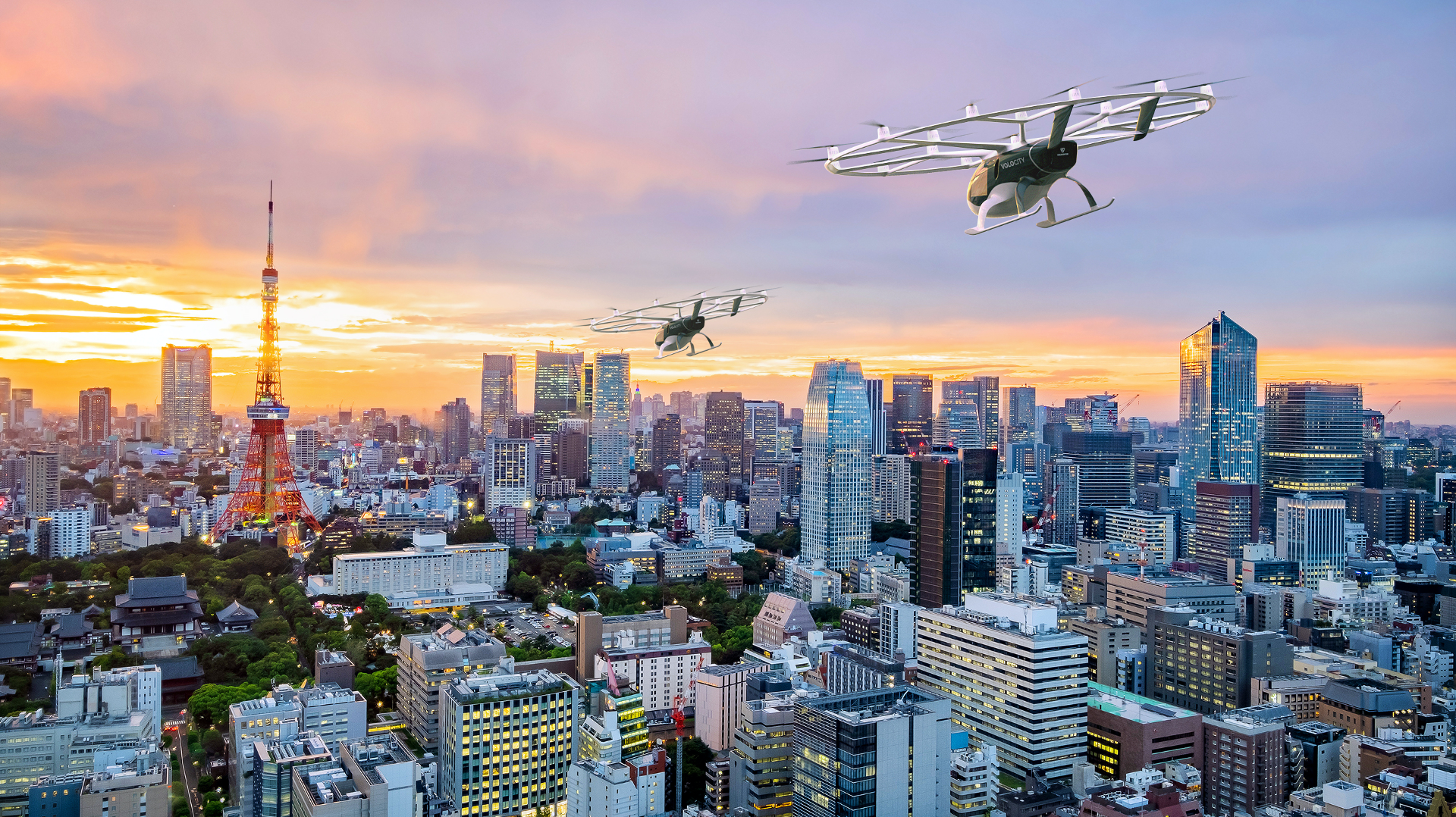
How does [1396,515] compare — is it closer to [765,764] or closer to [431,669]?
[765,764]

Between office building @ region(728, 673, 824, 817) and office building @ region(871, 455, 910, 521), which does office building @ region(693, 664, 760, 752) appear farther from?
office building @ region(871, 455, 910, 521)

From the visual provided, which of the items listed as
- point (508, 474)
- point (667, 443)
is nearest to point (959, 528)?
point (508, 474)

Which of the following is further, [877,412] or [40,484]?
[877,412]

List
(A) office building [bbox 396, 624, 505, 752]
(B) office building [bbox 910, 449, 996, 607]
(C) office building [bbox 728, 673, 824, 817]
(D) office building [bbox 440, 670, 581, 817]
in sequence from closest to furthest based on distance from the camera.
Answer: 1. (C) office building [bbox 728, 673, 824, 817]
2. (D) office building [bbox 440, 670, 581, 817]
3. (A) office building [bbox 396, 624, 505, 752]
4. (B) office building [bbox 910, 449, 996, 607]

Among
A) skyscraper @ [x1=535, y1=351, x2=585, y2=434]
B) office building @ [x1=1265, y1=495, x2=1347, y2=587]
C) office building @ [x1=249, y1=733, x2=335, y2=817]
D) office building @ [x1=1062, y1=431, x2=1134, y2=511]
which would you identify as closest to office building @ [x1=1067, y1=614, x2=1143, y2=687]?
office building @ [x1=1265, y1=495, x2=1347, y2=587]

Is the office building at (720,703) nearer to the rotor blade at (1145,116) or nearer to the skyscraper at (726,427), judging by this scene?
the rotor blade at (1145,116)
